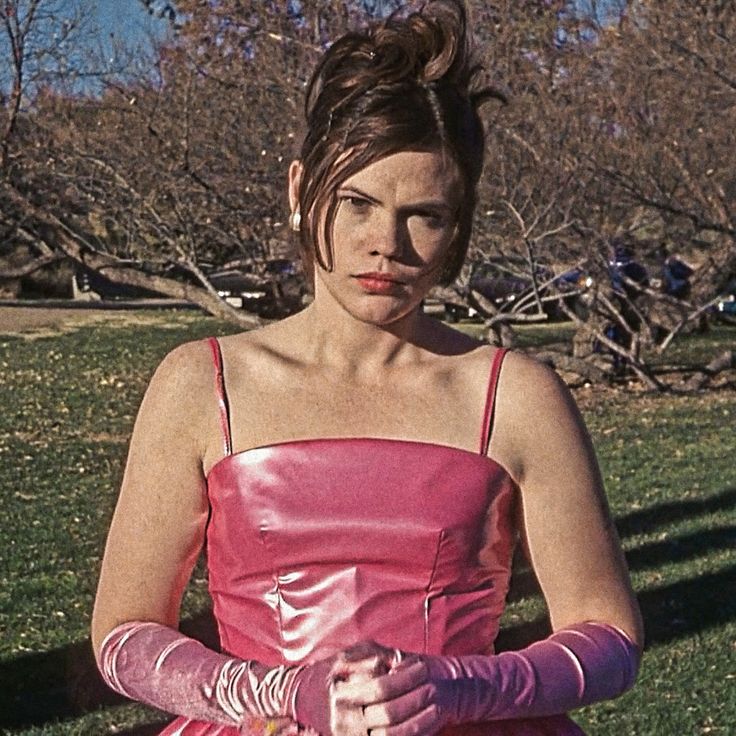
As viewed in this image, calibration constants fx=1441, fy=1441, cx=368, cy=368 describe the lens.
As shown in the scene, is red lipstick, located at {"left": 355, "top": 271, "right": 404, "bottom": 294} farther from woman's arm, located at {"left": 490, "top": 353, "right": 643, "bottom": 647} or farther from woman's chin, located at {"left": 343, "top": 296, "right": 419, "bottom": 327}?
woman's arm, located at {"left": 490, "top": 353, "right": 643, "bottom": 647}

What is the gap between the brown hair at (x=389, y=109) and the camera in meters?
1.67

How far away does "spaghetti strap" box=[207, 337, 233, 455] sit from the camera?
1.70 meters

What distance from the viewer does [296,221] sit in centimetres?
175

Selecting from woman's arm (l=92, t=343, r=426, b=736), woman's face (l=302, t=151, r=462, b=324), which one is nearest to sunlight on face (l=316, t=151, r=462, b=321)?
woman's face (l=302, t=151, r=462, b=324)

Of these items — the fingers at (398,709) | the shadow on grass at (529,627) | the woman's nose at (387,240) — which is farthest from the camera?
the shadow on grass at (529,627)

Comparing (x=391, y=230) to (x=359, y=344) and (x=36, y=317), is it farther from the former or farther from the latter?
(x=36, y=317)

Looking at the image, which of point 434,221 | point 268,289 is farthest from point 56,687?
point 268,289

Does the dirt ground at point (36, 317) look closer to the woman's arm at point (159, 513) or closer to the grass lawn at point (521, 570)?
the grass lawn at point (521, 570)

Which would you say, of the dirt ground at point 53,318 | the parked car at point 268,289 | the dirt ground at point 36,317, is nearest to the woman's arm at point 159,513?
the parked car at point 268,289

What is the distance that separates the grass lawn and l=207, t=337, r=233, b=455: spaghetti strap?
339cm

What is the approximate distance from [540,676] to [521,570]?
5.33 m

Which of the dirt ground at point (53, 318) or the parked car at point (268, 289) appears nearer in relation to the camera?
the parked car at point (268, 289)

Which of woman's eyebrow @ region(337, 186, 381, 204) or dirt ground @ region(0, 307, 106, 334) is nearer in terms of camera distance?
woman's eyebrow @ region(337, 186, 381, 204)

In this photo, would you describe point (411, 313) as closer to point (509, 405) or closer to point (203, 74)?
point (509, 405)
